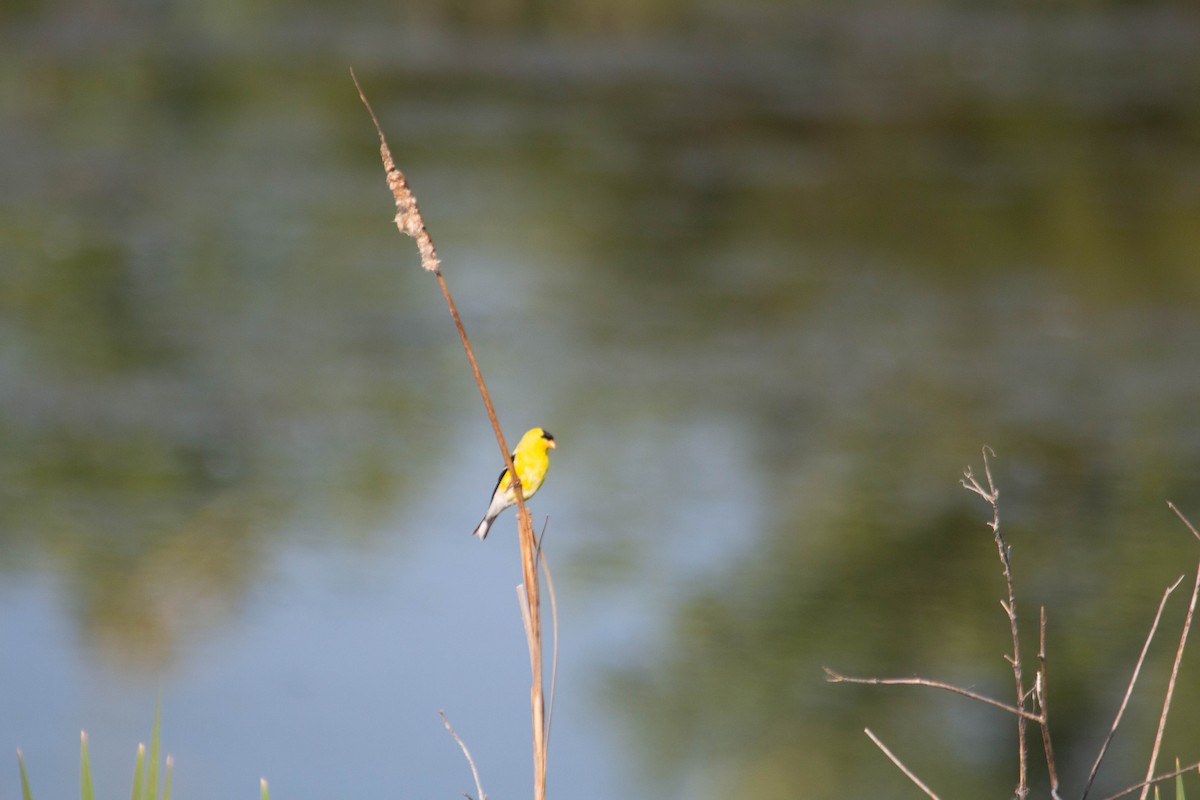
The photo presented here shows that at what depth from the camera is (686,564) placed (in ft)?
18.9

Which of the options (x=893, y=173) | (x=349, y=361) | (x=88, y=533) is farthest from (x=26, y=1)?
(x=88, y=533)

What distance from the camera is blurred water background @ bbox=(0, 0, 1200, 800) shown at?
521 cm

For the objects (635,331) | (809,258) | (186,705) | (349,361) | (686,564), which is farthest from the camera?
(809,258)

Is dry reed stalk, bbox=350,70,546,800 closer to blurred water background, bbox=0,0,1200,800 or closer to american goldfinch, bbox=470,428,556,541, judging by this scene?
american goldfinch, bbox=470,428,556,541

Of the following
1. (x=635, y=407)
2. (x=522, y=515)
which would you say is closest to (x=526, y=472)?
(x=522, y=515)

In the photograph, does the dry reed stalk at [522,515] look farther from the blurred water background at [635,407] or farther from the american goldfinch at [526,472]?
the blurred water background at [635,407]

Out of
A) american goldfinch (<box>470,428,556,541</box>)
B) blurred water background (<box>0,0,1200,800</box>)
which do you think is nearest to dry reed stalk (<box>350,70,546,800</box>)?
american goldfinch (<box>470,428,556,541</box>)

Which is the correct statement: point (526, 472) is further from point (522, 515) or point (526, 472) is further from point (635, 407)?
point (635, 407)

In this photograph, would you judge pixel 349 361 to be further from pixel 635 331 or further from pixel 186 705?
pixel 186 705

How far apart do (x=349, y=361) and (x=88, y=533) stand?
6.48ft

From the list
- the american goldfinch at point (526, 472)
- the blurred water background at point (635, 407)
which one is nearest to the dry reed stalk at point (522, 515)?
the american goldfinch at point (526, 472)

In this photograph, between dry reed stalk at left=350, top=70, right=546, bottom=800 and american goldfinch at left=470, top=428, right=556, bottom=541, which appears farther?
american goldfinch at left=470, top=428, right=556, bottom=541

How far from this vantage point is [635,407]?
7.05 m

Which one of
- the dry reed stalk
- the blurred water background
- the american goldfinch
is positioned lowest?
the dry reed stalk
